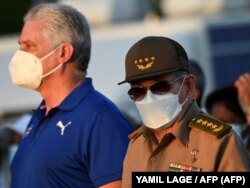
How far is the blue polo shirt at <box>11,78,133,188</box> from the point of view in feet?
15.4

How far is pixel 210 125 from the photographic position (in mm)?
3963

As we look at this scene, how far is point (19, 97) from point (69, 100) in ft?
33.5

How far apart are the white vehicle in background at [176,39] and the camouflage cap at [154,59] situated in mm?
8588

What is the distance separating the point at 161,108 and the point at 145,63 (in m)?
0.20

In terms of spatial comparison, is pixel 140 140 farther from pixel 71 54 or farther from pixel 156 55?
pixel 71 54

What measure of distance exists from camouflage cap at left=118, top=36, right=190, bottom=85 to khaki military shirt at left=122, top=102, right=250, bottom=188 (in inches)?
7.5

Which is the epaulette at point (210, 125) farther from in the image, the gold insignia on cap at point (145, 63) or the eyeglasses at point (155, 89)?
the gold insignia on cap at point (145, 63)

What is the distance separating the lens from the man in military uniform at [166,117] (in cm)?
393

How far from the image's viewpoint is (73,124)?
189 inches

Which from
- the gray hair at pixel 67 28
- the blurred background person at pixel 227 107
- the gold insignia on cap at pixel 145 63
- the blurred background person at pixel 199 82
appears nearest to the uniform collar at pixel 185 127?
the gold insignia on cap at pixel 145 63

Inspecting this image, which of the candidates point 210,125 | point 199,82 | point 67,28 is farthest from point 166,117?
point 199,82

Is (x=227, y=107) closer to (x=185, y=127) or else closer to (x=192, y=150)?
(x=185, y=127)

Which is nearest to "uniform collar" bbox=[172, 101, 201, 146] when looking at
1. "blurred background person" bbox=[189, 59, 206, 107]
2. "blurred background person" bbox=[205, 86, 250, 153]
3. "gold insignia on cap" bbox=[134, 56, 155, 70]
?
"gold insignia on cap" bbox=[134, 56, 155, 70]

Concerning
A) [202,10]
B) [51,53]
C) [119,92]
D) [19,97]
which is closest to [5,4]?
[202,10]
